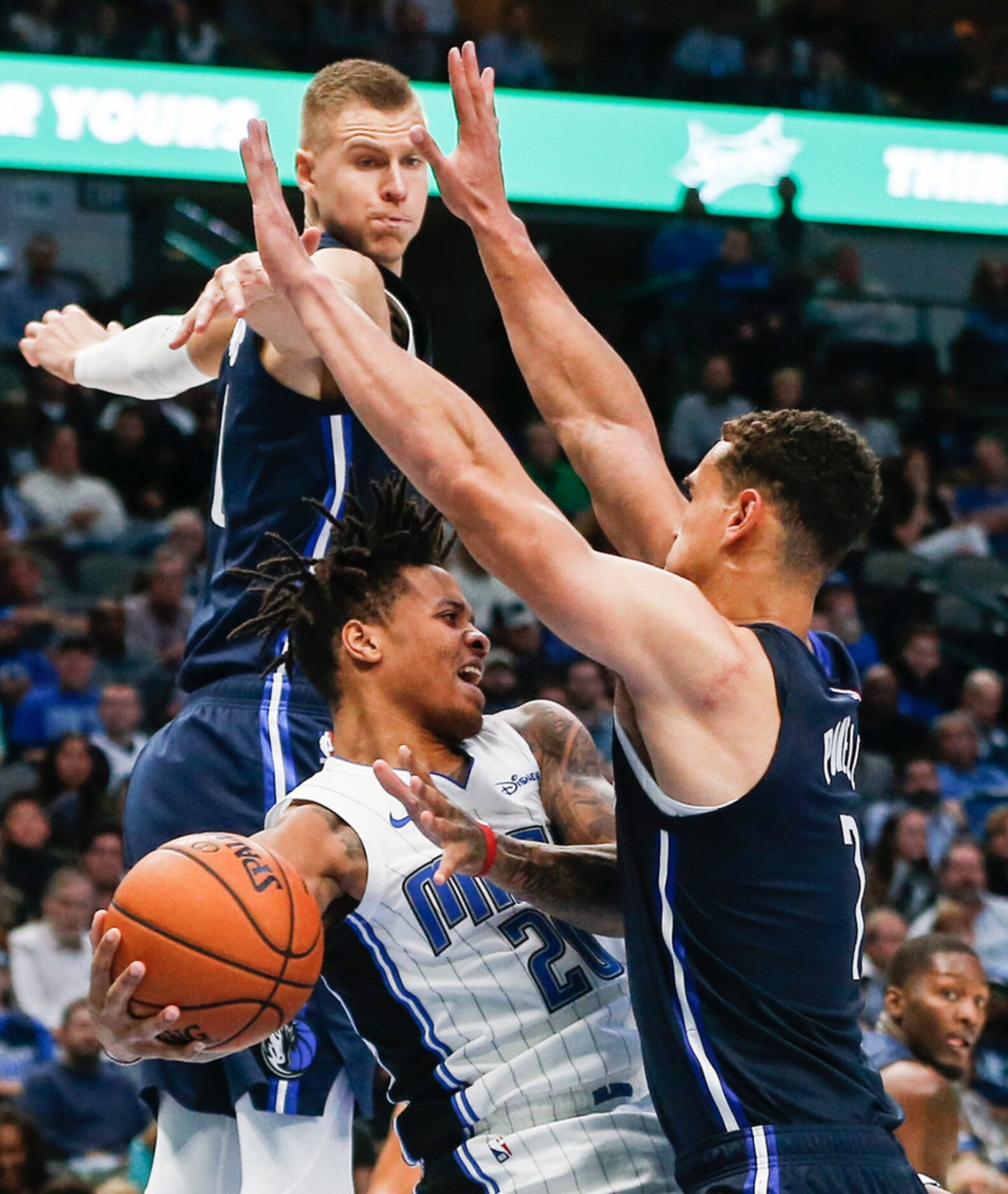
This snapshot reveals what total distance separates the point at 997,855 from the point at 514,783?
6.82 metres

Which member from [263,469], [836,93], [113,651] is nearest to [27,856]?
[113,651]

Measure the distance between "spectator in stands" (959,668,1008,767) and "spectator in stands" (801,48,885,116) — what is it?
5.17 metres

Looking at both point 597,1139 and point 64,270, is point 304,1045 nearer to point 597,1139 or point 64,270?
point 597,1139

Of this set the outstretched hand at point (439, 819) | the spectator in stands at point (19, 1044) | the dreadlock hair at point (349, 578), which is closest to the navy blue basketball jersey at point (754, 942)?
the outstretched hand at point (439, 819)

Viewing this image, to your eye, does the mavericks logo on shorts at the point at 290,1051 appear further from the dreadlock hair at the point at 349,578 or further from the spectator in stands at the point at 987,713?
the spectator in stands at the point at 987,713

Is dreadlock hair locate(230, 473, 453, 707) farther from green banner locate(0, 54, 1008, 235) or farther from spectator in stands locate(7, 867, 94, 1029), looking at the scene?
green banner locate(0, 54, 1008, 235)

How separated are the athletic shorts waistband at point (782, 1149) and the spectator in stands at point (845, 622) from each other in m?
8.12

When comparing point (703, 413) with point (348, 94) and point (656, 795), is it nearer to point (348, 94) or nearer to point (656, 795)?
point (348, 94)

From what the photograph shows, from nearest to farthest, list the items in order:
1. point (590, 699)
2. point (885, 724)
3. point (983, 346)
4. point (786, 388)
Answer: point (590, 699)
point (885, 724)
point (786, 388)
point (983, 346)

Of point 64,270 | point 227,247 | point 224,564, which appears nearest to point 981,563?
point 227,247

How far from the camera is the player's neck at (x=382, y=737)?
11.2ft

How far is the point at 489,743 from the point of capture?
3.59m

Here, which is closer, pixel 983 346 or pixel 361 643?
pixel 361 643

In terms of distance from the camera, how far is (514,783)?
3553 millimetres
